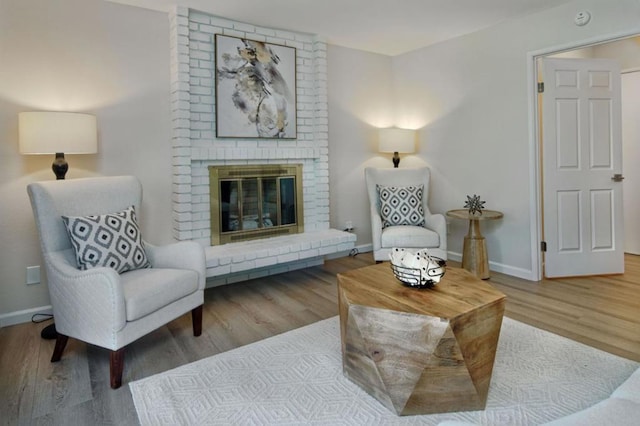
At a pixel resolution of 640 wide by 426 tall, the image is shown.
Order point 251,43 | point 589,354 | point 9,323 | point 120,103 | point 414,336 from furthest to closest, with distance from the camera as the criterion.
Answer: point 251,43 → point 120,103 → point 9,323 → point 589,354 → point 414,336

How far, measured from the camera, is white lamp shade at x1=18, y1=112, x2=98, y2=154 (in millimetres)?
2559

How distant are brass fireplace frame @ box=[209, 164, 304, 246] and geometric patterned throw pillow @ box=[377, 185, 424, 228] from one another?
86 cm

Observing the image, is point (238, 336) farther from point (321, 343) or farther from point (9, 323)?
point (9, 323)

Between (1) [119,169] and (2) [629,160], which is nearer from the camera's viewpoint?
(1) [119,169]

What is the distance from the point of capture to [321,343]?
246 cm

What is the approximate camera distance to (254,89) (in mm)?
3805

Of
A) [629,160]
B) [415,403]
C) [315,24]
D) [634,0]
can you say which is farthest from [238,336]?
[629,160]

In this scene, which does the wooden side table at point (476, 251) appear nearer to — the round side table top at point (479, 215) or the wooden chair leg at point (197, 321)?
the round side table top at point (479, 215)

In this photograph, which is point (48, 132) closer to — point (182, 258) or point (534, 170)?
point (182, 258)

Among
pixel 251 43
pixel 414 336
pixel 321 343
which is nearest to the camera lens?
pixel 414 336

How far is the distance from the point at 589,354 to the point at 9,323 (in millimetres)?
3764

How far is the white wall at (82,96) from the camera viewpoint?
2.82 m

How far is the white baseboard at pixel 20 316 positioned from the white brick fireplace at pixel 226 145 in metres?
1.09

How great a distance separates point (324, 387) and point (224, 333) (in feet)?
3.09
